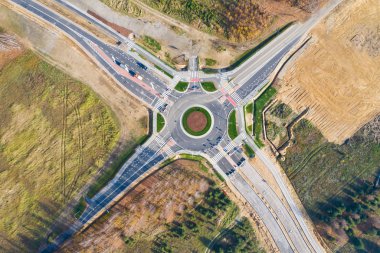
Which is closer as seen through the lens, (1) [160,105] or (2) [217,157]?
(1) [160,105]

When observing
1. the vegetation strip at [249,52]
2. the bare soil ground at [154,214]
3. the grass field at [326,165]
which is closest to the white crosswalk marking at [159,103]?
the vegetation strip at [249,52]

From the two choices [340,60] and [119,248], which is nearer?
[119,248]

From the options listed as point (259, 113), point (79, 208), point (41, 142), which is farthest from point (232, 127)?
point (41, 142)

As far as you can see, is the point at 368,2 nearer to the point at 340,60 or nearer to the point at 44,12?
the point at 340,60

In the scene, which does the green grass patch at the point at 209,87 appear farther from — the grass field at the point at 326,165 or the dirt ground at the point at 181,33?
the grass field at the point at 326,165

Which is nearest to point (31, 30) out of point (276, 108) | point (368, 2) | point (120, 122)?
point (120, 122)

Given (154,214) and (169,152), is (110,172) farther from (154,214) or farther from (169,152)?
(169,152)
